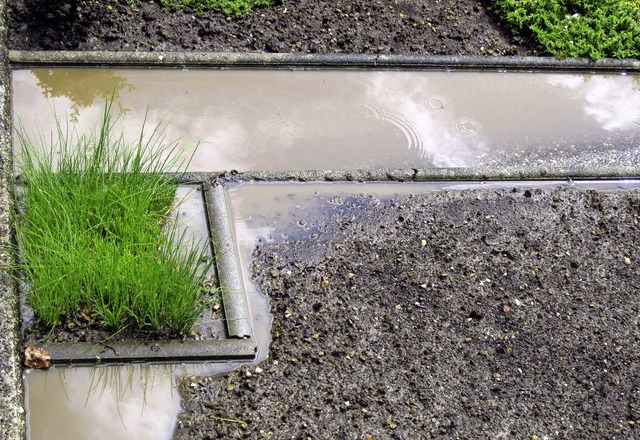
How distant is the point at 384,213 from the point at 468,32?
1.86 m

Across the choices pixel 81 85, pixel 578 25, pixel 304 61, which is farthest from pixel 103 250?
pixel 578 25

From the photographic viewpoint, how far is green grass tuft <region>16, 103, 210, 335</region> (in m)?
3.24

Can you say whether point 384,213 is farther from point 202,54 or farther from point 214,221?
point 202,54

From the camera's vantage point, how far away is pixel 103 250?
3369mm

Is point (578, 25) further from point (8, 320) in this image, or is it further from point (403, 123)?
point (8, 320)

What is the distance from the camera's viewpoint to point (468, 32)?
5.34 m

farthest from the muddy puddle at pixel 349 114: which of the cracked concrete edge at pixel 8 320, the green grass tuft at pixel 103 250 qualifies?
the green grass tuft at pixel 103 250

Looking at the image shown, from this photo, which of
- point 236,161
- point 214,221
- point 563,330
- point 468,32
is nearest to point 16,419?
point 214,221

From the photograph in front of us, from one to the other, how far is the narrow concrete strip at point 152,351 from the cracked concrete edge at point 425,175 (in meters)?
0.99

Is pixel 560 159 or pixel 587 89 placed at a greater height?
pixel 587 89

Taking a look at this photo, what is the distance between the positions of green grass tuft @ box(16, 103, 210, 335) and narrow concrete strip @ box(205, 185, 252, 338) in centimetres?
11

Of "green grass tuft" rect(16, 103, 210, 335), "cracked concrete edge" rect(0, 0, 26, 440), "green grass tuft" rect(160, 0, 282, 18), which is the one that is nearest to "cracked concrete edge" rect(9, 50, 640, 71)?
"green grass tuft" rect(160, 0, 282, 18)

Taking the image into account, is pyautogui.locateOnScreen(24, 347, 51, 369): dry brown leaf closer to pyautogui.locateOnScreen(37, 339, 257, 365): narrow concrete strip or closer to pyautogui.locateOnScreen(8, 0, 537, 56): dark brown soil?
pyautogui.locateOnScreen(37, 339, 257, 365): narrow concrete strip

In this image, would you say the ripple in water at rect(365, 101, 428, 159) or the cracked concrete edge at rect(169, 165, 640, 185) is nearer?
the cracked concrete edge at rect(169, 165, 640, 185)
